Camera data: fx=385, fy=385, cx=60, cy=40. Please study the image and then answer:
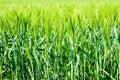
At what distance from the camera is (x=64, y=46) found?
2.48m

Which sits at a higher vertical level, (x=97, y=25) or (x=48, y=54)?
(x=97, y=25)

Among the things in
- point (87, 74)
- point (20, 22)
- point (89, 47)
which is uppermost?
point (20, 22)

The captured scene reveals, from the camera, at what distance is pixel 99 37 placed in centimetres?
250

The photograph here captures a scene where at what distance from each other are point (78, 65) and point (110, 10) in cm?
46

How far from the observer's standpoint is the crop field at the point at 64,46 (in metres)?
2.38

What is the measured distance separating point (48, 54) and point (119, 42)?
1.48 ft

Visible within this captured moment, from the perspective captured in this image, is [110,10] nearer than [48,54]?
No

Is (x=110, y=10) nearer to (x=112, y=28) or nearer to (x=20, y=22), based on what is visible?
(x=112, y=28)

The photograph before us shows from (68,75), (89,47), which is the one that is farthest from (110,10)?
(68,75)

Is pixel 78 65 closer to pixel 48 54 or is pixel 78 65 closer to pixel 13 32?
pixel 48 54

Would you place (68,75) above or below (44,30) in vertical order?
below

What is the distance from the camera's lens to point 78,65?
247 cm

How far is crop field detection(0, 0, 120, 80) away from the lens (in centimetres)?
238

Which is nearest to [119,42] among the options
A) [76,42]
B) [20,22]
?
[76,42]
